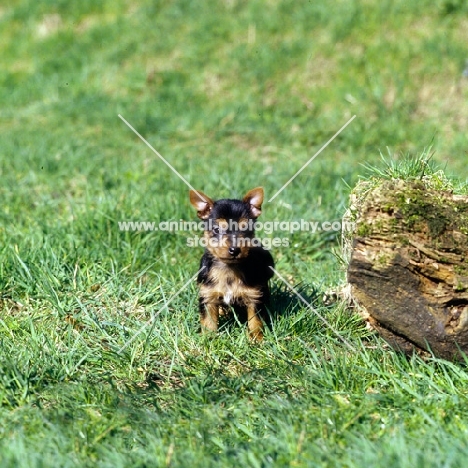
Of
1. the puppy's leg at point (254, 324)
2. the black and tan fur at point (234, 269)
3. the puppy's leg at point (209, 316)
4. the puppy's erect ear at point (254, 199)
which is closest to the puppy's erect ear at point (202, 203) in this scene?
the black and tan fur at point (234, 269)

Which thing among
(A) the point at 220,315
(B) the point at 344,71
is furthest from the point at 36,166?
(B) the point at 344,71

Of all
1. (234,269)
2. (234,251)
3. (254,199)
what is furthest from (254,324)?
(254,199)

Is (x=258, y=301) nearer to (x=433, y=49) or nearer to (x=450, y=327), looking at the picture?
(x=450, y=327)

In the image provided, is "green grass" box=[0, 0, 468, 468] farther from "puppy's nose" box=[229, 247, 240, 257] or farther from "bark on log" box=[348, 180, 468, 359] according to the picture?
"puppy's nose" box=[229, 247, 240, 257]

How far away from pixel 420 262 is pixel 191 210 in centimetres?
302

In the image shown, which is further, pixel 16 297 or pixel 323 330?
pixel 16 297

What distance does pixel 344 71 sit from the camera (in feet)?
34.7

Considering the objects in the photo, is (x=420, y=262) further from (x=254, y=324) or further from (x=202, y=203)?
(x=202, y=203)

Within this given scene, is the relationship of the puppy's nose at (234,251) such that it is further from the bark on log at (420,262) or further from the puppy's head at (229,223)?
the bark on log at (420,262)

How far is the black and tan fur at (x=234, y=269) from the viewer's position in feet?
15.9

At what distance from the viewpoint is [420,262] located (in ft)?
14.3

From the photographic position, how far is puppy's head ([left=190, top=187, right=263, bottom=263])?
15.5 ft

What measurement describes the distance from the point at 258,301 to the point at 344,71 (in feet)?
21.5

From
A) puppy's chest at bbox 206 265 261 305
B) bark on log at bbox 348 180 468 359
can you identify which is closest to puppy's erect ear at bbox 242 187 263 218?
puppy's chest at bbox 206 265 261 305
